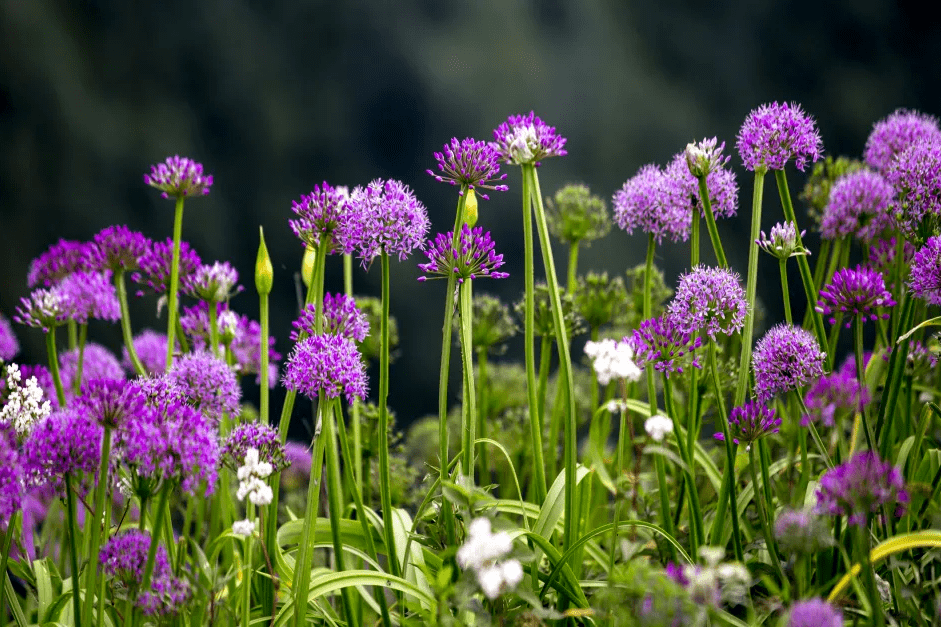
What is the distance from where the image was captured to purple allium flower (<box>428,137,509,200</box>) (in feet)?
4.45

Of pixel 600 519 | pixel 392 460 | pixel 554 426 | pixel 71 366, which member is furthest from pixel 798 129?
pixel 71 366

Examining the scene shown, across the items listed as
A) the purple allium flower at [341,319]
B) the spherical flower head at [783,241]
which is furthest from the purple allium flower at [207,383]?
the spherical flower head at [783,241]

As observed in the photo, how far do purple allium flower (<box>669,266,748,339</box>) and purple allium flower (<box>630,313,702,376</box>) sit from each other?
0.6 inches

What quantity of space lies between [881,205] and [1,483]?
74.8 inches

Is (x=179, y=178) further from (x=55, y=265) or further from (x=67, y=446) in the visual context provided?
(x=67, y=446)

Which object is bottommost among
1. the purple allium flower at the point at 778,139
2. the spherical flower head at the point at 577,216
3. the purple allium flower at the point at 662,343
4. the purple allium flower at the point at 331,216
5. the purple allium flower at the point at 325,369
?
the purple allium flower at the point at 325,369

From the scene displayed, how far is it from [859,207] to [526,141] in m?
→ 1.08

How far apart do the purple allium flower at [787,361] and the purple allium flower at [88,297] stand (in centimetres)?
145

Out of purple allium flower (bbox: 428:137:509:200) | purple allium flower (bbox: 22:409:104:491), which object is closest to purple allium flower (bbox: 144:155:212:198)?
purple allium flower (bbox: 428:137:509:200)

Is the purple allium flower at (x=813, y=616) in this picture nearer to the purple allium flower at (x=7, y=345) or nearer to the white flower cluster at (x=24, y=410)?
the white flower cluster at (x=24, y=410)

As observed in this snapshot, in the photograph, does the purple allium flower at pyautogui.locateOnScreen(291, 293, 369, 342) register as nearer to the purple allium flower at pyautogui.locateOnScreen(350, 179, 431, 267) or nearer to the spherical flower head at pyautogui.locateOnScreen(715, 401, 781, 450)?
the purple allium flower at pyautogui.locateOnScreen(350, 179, 431, 267)

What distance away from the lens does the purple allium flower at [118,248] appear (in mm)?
1858

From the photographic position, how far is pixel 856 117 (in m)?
4.03

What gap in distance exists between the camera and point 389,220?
133cm
